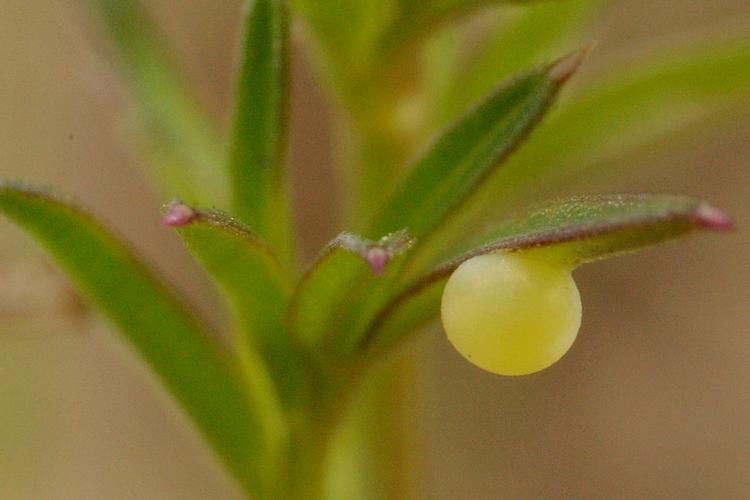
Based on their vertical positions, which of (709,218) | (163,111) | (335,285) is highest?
(163,111)

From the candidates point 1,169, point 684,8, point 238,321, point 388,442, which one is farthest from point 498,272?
point 1,169

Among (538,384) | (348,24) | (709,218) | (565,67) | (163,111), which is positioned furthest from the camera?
(538,384)

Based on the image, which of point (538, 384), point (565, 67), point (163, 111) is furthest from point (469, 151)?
point (538, 384)

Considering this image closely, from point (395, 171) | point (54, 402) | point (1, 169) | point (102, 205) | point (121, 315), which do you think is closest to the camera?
point (121, 315)

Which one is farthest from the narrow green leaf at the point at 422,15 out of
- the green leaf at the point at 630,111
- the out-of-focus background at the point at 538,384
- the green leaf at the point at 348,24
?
the out-of-focus background at the point at 538,384

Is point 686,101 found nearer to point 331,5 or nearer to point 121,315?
point 331,5

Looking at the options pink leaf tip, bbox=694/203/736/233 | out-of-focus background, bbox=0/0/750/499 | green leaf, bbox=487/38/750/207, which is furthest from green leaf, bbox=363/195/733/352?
out-of-focus background, bbox=0/0/750/499

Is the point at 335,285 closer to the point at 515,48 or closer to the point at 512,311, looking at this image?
the point at 512,311
